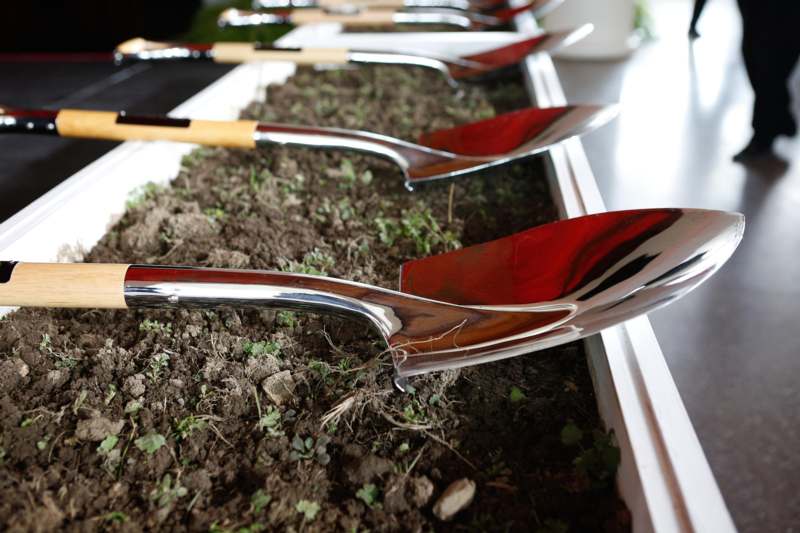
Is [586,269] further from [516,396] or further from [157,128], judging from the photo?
[157,128]

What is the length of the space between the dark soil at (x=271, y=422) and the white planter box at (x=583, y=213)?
0.03 metres

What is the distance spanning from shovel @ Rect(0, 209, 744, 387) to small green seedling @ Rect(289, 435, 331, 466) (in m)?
0.10

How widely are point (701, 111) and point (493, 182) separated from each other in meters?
1.95

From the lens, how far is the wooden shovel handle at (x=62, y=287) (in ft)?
2.12

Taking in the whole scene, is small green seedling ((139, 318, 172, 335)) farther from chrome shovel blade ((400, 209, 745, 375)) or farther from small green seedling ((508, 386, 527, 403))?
small green seedling ((508, 386, 527, 403))

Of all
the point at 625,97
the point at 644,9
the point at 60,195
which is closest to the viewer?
the point at 60,195

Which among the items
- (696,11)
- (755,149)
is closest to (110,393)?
(696,11)

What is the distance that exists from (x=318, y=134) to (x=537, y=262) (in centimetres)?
50

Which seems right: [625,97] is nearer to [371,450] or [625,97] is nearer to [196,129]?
[196,129]

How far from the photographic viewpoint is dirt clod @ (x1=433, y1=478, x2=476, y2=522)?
1.71 ft

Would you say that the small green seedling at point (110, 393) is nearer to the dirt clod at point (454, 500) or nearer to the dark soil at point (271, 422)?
the dark soil at point (271, 422)

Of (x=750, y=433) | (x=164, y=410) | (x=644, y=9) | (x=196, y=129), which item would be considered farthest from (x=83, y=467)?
(x=644, y=9)

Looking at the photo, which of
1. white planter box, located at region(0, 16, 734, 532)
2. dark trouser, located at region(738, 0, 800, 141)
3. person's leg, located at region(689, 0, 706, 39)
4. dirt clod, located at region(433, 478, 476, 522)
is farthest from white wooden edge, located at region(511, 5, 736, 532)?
dark trouser, located at region(738, 0, 800, 141)

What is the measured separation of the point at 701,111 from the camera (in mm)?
2592
